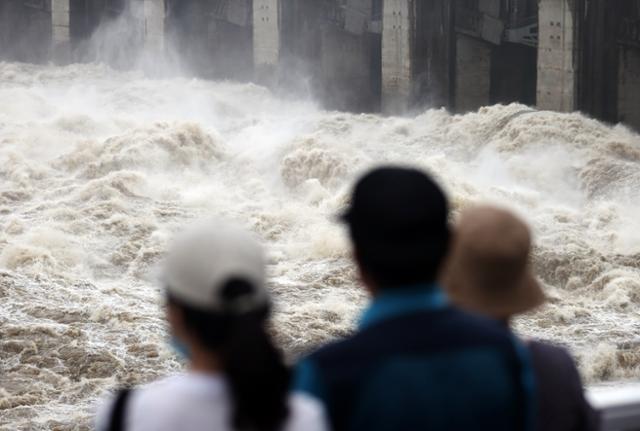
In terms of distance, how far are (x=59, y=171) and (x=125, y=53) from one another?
10902 mm

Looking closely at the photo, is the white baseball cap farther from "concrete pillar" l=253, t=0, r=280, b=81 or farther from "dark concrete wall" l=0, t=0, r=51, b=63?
"dark concrete wall" l=0, t=0, r=51, b=63

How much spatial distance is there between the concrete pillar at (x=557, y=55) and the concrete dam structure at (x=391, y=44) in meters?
0.01

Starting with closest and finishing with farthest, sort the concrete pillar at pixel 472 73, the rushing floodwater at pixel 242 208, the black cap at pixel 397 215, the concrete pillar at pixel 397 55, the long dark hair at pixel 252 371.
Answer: the long dark hair at pixel 252 371, the black cap at pixel 397 215, the rushing floodwater at pixel 242 208, the concrete pillar at pixel 397 55, the concrete pillar at pixel 472 73

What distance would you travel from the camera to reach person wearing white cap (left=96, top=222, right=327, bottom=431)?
5.14 feet

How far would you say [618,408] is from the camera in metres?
2.08

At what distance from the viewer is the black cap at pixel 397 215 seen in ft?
5.63

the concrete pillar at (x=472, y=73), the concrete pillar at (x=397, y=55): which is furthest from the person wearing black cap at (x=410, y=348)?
the concrete pillar at (x=472, y=73)

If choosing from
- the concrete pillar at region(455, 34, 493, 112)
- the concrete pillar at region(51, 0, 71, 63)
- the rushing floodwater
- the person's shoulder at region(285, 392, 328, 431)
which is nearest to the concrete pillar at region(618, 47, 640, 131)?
the rushing floodwater

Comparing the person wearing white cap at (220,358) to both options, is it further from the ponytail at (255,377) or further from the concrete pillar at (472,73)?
the concrete pillar at (472,73)

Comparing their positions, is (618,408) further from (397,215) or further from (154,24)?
(154,24)

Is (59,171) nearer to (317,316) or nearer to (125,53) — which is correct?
(317,316)

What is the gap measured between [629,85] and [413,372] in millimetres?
16253

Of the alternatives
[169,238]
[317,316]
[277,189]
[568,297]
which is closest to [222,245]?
[317,316]

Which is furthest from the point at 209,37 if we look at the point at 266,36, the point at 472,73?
the point at 472,73
